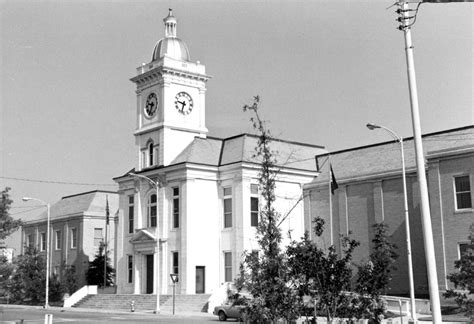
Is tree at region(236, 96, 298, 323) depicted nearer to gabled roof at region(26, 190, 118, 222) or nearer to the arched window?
the arched window

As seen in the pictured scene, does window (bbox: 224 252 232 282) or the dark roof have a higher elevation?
the dark roof

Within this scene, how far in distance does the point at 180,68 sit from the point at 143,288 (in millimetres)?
18986

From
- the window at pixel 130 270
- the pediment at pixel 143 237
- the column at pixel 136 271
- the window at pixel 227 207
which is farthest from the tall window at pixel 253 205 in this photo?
the window at pixel 130 270

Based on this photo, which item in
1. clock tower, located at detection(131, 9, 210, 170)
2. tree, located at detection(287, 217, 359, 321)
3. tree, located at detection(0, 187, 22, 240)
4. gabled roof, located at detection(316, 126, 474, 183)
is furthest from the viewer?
clock tower, located at detection(131, 9, 210, 170)

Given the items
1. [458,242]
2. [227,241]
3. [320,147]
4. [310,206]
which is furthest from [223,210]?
[458,242]

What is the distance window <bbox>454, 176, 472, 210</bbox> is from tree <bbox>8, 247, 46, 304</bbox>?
131ft

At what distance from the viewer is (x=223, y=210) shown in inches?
2098

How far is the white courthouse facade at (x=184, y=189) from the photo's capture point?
51562 millimetres

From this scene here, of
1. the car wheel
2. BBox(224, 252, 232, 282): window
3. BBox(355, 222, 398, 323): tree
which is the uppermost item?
BBox(224, 252, 232, 282): window

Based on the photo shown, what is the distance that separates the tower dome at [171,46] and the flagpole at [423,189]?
43.2 m

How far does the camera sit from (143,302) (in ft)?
168

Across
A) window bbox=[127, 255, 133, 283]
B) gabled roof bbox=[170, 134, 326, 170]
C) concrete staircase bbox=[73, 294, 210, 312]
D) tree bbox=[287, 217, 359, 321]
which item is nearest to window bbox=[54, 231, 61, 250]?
concrete staircase bbox=[73, 294, 210, 312]

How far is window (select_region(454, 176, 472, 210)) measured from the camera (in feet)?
133

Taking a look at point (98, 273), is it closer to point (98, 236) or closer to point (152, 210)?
point (98, 236)
